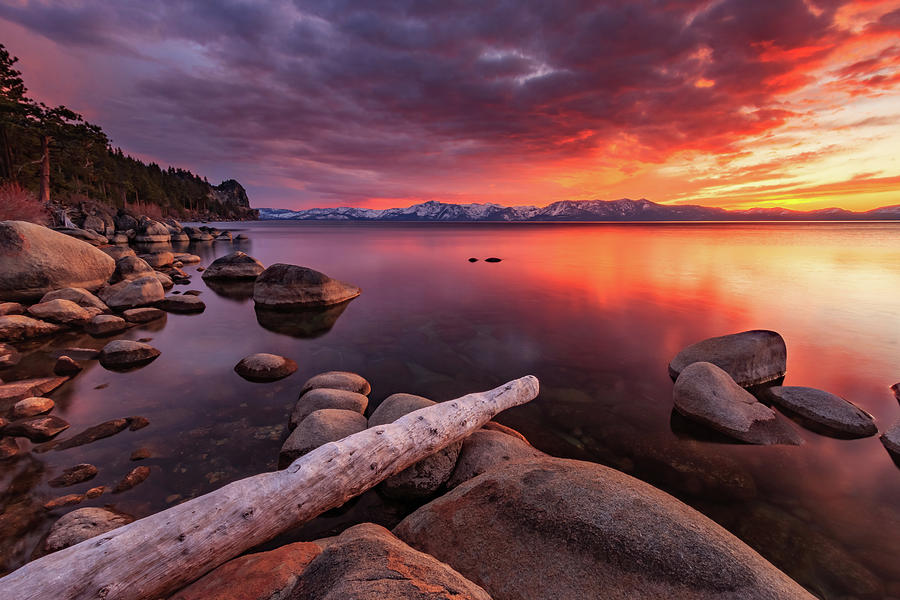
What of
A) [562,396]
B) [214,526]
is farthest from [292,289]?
[214,526]

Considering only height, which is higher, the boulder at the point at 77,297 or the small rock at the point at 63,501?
the boulder at the point at 77,297

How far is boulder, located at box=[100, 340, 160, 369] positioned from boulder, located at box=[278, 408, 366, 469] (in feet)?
21.7

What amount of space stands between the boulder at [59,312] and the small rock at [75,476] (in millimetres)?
9367

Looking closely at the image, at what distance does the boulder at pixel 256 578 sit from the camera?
8.23 ft

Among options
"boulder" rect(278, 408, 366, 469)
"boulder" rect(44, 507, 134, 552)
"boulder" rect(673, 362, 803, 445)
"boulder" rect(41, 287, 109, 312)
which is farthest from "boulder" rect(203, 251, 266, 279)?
"boulder" rect(673, 362, 803, 445)

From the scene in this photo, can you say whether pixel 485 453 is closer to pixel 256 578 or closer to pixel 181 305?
pixel 256 578

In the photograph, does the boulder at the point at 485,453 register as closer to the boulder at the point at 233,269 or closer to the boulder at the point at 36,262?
the boulder at the point at 36,262

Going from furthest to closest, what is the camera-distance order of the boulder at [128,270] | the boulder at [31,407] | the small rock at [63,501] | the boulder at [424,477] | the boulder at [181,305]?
1. the boulder at [128,270]
2. the boulder at [181,305]
3. the boulder at [31,407]
4. the boulder at [424,477]
5. the small rock at [63,501]

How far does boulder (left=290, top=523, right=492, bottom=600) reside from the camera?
2.40 meters

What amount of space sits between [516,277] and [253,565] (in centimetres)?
2488

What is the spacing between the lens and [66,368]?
8383 mm

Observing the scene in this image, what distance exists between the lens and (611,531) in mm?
3252

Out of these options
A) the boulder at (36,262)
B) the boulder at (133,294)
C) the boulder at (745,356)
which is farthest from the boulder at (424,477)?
the boulder at (36,262)

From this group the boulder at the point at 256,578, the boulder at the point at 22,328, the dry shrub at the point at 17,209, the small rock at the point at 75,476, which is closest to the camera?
the boulder at the point at 256,578
